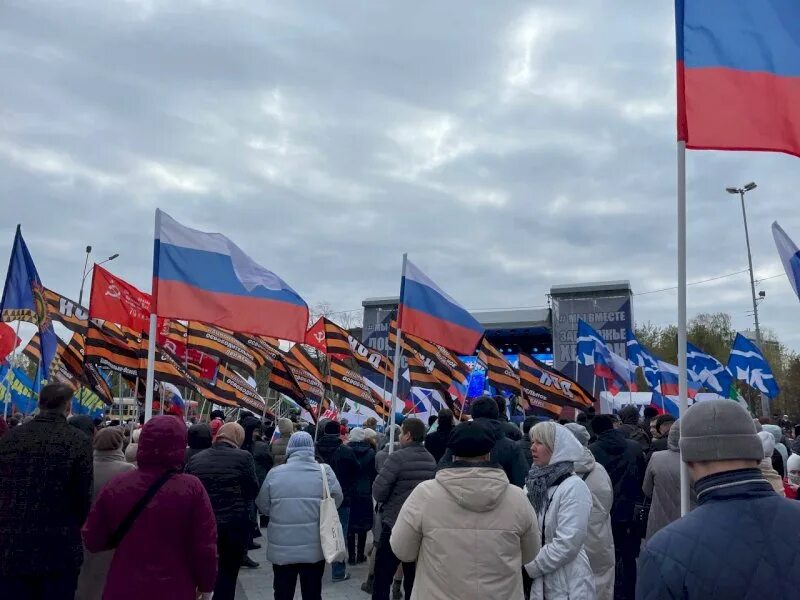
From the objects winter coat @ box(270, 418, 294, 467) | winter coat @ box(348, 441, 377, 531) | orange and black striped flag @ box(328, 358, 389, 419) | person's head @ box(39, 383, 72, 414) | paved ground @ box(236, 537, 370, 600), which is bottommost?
paved ground @ box(236, 537, 370, 600)

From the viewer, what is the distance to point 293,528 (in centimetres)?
613

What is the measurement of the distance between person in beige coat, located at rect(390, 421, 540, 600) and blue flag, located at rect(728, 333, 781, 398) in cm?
1676

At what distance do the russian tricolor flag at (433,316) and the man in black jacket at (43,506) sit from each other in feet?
20.9

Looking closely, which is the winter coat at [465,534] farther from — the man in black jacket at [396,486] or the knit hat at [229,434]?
the knit hat at [229,434]

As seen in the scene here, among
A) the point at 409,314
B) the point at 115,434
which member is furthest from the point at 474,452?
the point at 409,314

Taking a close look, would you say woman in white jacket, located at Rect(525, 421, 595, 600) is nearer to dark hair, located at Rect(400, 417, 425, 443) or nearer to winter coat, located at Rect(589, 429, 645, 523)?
dark hair, located at Rect(400, 417, 425, 443)

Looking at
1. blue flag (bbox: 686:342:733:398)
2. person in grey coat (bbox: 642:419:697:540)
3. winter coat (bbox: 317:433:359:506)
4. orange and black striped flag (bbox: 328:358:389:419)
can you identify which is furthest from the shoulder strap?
blue flag (bbox: 686:342:733:398)

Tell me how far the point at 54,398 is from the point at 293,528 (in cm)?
232

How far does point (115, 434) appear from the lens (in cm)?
537

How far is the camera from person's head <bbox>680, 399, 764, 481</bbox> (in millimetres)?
2152

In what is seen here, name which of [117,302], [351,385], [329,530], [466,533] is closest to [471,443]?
[466,533]

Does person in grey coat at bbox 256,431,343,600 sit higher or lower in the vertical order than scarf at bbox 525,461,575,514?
lower

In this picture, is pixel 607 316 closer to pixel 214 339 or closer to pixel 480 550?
pixel 214 339

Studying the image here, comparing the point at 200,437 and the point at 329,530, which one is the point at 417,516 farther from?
the point at 200,437
